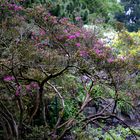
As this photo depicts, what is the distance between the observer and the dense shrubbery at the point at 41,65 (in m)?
4.93

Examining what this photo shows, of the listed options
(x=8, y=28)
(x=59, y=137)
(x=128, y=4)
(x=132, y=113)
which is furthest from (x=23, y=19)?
(x=128, y=4)

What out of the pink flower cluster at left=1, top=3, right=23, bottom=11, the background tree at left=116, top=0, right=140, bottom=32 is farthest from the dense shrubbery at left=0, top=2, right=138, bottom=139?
the background tree at left=116, top=0, right=140, bottom=32

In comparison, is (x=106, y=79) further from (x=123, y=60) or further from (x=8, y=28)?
(x=8, y=28)

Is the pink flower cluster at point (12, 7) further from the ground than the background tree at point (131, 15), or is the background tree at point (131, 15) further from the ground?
the pink flower cluster at point (12, 7)

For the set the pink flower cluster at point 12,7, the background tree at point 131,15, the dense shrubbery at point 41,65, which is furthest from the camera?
the background tree at point 131,15

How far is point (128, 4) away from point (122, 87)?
23.3m

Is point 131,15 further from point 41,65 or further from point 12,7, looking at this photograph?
point 41,65

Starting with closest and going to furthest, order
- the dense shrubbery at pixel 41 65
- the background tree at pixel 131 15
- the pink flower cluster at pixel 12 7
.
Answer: the dense shrubbery at pixel 41 65 < the pink flower cluster at pixel 12 7 < the background tree at pixel 131 15

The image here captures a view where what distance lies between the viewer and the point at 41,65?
16.9 feet

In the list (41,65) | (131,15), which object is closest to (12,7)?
(41,65)

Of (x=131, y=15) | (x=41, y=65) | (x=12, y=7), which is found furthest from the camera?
(x=131, y=15)

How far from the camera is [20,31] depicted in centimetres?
557

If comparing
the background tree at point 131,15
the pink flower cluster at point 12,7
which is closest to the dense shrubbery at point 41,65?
the pink flower cluster at point 12,7

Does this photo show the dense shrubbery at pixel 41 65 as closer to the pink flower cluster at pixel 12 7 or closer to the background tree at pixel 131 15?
the pink flower cluster at pixel 12 7
